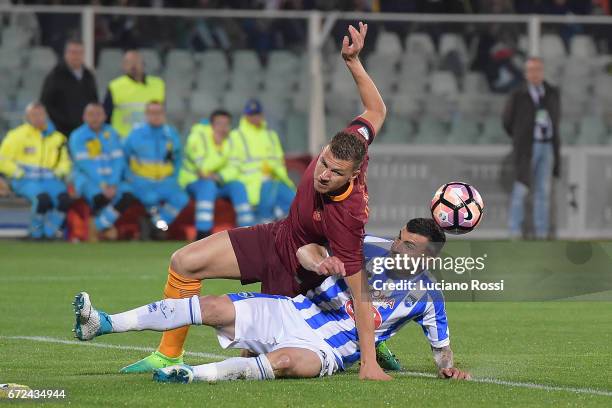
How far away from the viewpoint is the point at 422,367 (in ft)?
28.8

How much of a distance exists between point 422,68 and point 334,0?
2433 mm

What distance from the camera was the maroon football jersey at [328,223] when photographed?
7.86 metres

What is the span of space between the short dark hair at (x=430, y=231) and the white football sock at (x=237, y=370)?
1095 millimetres

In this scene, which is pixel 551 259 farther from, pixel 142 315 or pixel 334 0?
pixel 142 315

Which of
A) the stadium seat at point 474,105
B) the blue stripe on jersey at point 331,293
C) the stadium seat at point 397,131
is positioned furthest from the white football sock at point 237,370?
the stadium seat at point 474,105

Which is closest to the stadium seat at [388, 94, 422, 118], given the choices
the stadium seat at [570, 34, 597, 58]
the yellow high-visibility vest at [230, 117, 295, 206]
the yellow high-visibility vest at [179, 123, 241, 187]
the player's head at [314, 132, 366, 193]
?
the yellow high-visibility vest at [230, 117, 295, 206]

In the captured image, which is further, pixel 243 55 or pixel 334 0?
pixel 334 0

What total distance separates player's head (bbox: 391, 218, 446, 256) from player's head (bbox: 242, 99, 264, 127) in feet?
39.7

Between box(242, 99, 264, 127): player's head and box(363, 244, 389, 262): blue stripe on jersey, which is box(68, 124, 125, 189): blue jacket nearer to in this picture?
box(242, 99, 264, 127): player's head

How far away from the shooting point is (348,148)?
7.61 meters

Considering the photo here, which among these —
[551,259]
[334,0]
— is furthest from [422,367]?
[334,0]

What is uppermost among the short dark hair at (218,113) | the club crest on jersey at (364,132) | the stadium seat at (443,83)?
the club crest on jersey at (364,132)

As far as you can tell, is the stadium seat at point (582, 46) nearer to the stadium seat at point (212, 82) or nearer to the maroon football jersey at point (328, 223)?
the stadium seat at point (212, 82)

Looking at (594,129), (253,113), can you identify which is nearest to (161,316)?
(253,113)
